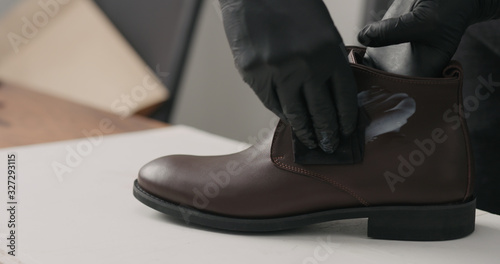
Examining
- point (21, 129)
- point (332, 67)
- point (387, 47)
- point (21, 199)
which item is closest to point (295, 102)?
point (332, 67)

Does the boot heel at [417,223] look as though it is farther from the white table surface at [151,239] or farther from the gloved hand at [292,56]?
the gloved hand at [292,56]

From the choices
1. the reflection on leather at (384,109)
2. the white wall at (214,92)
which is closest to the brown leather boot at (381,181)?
the reflection on leather at (384,109)

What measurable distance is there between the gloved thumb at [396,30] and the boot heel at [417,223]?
0.17 m

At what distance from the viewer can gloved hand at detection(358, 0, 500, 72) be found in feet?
2.13

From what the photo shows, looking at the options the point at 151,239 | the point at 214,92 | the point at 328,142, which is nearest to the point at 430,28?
the point at 328,142

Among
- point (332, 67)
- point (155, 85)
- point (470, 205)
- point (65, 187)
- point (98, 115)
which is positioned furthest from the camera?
point (155, 85)

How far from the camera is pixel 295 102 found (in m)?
0.59

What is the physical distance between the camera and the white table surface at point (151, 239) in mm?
605

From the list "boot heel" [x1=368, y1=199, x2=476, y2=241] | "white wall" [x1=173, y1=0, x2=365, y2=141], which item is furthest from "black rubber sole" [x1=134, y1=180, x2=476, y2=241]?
"white wall" [x1=173, y1=0, x2=365, y2=141]

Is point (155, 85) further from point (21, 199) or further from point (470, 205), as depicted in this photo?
point (470, 205)

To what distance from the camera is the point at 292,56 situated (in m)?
0.57

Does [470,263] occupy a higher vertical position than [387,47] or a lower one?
lower

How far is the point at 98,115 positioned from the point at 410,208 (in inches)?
34.2

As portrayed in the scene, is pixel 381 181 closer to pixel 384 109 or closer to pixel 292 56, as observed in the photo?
pixel 384 109
